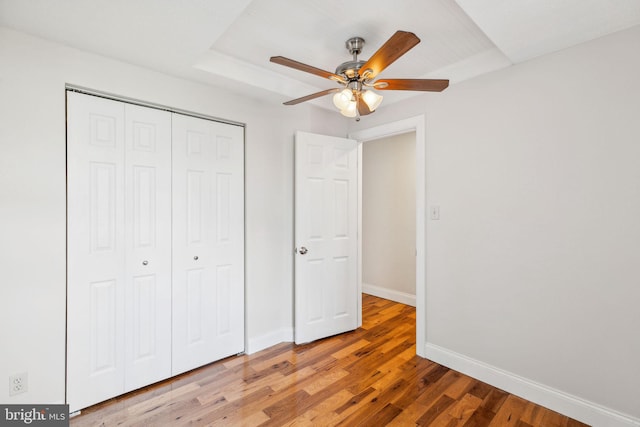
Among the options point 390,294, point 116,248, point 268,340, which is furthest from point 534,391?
point 116,248

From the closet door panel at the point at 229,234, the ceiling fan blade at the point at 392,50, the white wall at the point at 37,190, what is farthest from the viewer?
the closet door panel at the point at 229,234

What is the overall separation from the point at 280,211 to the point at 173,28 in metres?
1.67

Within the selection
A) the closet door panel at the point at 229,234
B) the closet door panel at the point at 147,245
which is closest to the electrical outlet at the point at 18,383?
the closet door panel at the point at 147,245

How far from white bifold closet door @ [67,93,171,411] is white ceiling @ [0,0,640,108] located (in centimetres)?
42

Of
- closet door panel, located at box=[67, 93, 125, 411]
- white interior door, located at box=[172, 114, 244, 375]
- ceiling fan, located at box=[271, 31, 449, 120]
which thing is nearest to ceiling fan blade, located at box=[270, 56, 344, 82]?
ceiling fan, located at box=[271, 31, 449, 120]

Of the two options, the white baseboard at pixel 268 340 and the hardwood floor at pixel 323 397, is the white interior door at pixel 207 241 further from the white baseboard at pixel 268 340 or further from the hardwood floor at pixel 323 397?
the hardwood floor at pixel 323 397

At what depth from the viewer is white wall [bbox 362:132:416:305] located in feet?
13.5

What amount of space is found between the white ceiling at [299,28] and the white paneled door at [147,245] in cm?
41

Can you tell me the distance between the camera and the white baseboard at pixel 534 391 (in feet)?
5.74

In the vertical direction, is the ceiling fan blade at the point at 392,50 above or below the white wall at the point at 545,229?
above

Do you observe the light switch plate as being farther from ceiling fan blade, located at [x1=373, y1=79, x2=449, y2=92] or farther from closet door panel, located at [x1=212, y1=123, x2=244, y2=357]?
closet door panel, located at [x1=212, y1=123, x2=244, y2=357]

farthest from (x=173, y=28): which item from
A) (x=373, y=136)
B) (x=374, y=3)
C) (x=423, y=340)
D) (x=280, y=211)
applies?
(x=423, y=340)

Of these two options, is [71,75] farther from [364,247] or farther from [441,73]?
[364,247]

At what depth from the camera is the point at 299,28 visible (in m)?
1.92
